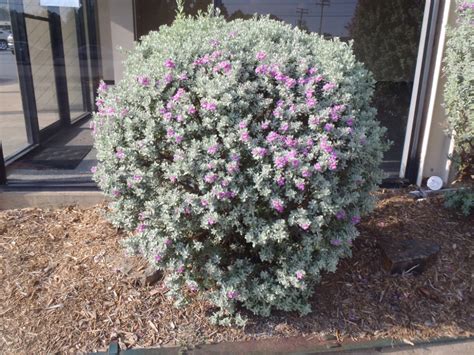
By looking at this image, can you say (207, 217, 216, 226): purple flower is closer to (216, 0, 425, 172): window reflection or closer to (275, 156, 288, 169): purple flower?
(275, 156, 288, 169): purple flower

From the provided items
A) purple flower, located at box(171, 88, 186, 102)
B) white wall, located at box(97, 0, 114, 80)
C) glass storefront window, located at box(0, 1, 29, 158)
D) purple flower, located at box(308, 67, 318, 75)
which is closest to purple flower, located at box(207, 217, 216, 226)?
purple flower, located at box(171, 88, 186, 102)

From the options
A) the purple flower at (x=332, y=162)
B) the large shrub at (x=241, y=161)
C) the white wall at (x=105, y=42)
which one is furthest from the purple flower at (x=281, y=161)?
the white wall at (x=105, y=42)

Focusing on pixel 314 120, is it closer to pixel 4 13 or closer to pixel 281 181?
pixel 281 181

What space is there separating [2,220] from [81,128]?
5.04 feet

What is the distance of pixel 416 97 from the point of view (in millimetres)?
4289

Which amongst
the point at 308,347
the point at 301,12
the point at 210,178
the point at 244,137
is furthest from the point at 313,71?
the point at 301,12

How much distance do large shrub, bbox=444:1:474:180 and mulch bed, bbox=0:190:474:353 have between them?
0.75 m

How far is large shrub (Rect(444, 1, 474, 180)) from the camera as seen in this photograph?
3250mm

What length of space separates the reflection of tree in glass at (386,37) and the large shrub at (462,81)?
758mm

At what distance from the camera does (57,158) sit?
465cm

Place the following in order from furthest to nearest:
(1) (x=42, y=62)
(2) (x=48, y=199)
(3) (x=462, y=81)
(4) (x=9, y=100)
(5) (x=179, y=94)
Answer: (1) (x=42, y=62), (4) (x=9, y=100), (2) (x=48, y=199), (3) (x=462, y=81), (5) (x=179, y=94)

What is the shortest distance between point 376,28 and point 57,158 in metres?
3.50

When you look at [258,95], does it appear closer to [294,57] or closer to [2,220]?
[294,57]

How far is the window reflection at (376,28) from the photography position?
170 inches
